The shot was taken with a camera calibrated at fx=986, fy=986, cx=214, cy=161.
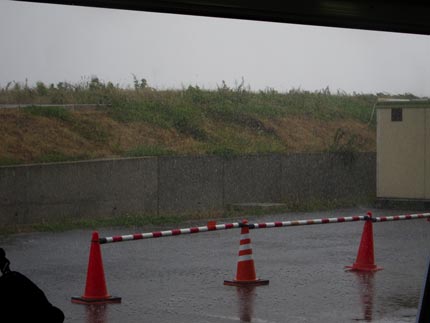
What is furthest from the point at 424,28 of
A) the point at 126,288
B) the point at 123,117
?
the point at 123,117

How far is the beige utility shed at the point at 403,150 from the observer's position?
25047mm

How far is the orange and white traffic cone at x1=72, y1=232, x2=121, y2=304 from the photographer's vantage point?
11852 millimetres

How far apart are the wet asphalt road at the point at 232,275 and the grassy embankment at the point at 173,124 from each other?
3.34 meters

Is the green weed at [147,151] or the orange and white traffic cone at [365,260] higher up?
the green weed at [147,151]

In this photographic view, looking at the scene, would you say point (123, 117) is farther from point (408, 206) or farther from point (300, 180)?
point (408, 206)

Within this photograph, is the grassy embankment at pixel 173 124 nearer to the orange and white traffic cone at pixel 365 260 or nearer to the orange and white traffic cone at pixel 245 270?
the orange and white traffic cone at pixel 365 260

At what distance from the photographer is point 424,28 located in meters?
10.1

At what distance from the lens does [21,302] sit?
18.6 ft

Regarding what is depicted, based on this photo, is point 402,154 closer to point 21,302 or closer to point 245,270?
point 245,270

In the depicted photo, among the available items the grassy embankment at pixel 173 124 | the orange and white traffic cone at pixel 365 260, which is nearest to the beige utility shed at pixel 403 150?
the grassy embankment at pixel 173 124

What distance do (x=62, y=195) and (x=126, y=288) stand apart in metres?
9.53

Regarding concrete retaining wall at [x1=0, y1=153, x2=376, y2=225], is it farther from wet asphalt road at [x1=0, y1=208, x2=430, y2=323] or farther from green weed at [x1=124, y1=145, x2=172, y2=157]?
green weed at [x1=124, y1=145, x2=172, y2=157]

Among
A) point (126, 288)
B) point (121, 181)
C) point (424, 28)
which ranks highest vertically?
point (424, 28)

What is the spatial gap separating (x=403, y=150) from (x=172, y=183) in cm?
609
